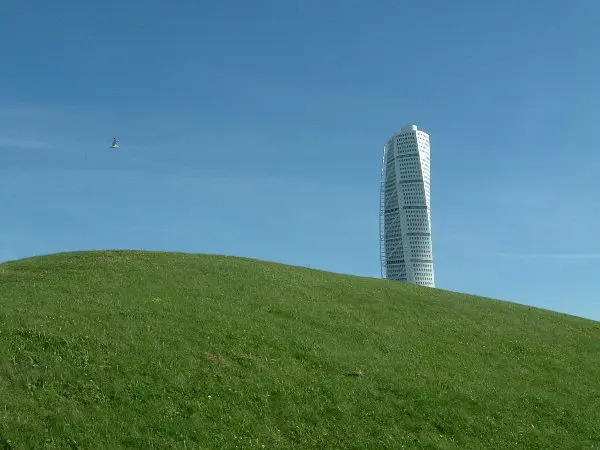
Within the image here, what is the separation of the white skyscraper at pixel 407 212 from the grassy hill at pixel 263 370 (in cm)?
13524

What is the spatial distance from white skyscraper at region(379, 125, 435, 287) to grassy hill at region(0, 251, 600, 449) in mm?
135237

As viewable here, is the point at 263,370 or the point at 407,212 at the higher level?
the point at 407,212

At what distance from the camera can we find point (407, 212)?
557 ft

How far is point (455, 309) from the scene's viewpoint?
36.6m

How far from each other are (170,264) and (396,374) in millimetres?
17739

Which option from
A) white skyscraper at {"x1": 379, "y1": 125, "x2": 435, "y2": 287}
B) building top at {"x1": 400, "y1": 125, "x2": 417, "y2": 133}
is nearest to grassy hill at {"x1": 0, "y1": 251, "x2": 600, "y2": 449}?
white skyscraper at {"x1": 379, "y1": 125, "x2": 435, "y2": 287}

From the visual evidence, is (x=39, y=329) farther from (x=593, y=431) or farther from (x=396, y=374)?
(x=593, y=431)

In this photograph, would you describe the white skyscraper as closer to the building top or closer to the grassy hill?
the building top

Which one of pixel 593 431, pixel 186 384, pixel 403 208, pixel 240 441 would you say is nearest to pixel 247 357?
pixel 186 384

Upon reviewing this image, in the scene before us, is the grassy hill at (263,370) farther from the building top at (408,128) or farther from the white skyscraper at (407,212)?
the building top at (408,128)

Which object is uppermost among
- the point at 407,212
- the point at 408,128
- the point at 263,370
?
the point at 408,128

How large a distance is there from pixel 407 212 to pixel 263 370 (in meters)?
150

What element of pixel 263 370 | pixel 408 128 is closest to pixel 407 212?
pixel 408 128

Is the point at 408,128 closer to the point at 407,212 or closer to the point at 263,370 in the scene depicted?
the point at 407,212
